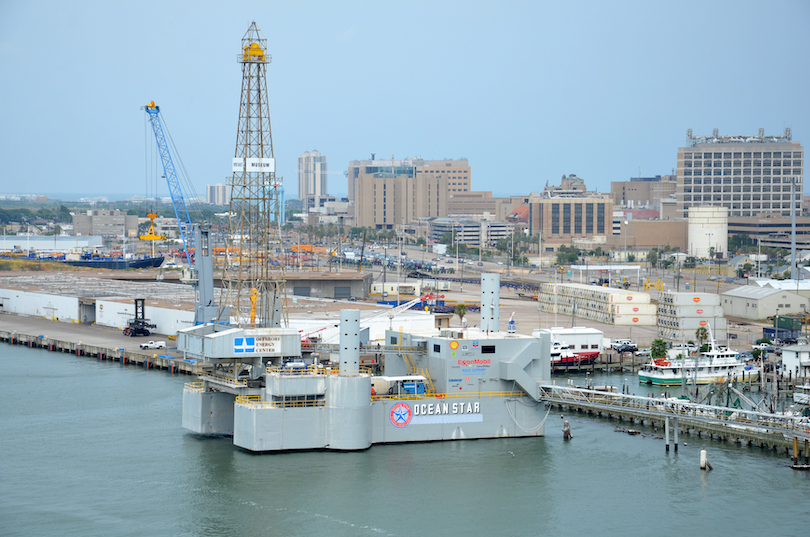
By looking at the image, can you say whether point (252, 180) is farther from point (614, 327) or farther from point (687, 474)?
point (614, 327)

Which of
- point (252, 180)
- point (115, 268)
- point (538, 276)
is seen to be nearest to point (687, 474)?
point (252, 180)

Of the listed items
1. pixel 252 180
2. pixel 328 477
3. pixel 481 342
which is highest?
pixel 252 180

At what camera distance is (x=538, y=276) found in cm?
10806

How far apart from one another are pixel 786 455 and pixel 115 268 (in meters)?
90.7

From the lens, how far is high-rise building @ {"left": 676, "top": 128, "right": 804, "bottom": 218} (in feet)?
493

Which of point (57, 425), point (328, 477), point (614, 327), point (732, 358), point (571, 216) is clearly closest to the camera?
point (328, 477)

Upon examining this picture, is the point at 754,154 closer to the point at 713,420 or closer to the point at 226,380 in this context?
the point at 713,420

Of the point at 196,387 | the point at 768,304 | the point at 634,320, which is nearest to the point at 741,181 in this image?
the point at 768,304

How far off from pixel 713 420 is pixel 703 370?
13.7 metres

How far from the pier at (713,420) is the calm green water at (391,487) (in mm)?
584

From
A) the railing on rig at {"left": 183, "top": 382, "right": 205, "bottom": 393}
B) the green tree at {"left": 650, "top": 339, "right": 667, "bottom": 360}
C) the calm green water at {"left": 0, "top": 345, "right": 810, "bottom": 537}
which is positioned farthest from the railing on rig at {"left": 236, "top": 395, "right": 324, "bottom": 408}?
the green tree at {"left": 650, "top": 339, "right": 667, "bottom": 360}

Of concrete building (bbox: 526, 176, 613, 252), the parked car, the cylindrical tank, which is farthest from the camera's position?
concrete building (bbox: 526, 176, 613, 252)

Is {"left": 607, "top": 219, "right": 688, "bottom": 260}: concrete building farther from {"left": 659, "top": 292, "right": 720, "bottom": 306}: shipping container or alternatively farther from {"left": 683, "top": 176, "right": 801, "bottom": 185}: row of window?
{"left": 659, "top": 292, "right": 720, "bottom": 306}: shipping container

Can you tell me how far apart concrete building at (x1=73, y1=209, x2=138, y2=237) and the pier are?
6075 inches
